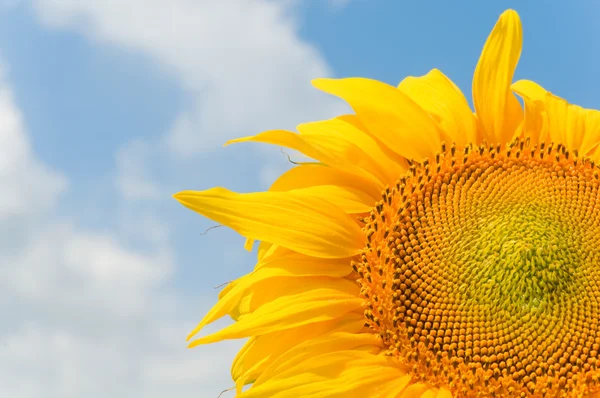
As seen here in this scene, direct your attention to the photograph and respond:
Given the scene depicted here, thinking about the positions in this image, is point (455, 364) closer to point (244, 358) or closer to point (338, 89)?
point (244, 358)

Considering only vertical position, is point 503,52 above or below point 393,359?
above

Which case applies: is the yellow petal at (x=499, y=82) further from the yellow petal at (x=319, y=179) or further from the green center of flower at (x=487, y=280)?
the yellow petal at (x=319, y=179)

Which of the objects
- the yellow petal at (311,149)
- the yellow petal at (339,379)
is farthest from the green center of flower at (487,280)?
the yellow petal at (311,149)

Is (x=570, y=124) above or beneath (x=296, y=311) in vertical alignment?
above

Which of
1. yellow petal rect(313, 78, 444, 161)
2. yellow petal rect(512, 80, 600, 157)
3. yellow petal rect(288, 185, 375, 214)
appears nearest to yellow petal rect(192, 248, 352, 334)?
yellow petal rect(288, 185, 375, 214)

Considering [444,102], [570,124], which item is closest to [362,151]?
[444,102]

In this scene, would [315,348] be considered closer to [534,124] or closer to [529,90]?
[534,124]

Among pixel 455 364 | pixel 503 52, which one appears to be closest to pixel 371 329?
pixel 455 364

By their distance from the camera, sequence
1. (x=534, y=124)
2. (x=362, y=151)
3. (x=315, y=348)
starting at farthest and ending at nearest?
(x=534, y=124)
(x=362, y=151)
(x=315, y=348)
